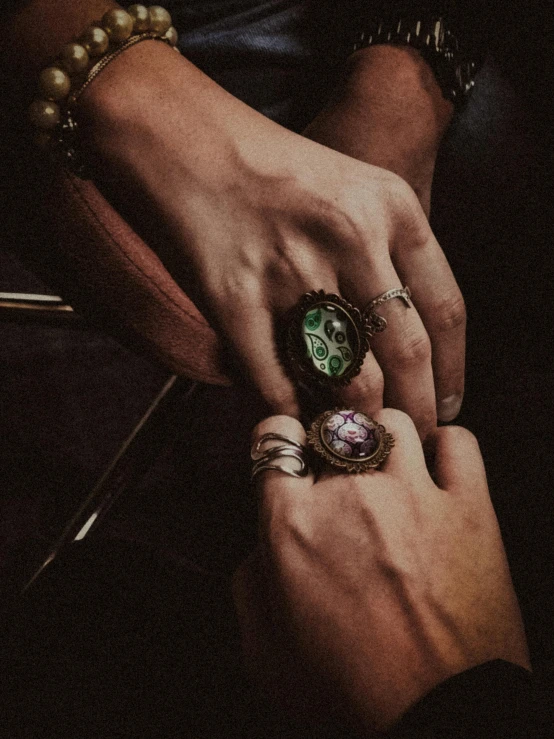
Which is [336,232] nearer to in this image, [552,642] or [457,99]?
[457,99]

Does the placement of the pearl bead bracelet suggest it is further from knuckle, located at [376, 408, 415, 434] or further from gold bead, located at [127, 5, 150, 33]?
knuckle, located at [376, 408, 415, 434]

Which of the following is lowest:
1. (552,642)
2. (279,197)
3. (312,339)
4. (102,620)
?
(552,642)

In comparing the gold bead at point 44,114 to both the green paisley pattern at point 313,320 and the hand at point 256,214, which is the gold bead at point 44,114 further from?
the green paisley pattern at point 313,320

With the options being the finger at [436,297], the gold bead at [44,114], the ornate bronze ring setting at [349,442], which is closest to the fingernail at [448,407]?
the finger at [436,297]

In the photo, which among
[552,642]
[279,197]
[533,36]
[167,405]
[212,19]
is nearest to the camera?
[279,197]

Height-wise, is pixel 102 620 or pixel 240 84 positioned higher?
pixel 240 84

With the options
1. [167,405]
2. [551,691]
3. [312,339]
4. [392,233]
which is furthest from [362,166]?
[167,405]
